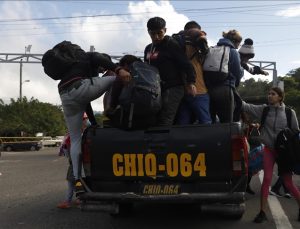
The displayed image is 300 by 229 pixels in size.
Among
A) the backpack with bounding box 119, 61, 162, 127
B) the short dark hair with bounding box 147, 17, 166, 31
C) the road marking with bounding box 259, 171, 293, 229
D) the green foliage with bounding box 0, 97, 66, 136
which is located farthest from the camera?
the green foliage with bounding box 0, 97, 66, 136

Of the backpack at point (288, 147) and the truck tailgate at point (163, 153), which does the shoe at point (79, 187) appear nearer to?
the truck tailgate at point (163, 153)

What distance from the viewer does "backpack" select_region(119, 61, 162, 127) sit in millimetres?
5043

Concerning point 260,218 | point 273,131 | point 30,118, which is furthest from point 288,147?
point 30,118

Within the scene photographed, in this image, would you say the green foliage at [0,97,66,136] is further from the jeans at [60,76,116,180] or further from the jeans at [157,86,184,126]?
the jeans at [157,86,184,126]

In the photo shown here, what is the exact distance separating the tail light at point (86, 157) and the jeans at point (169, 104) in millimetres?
847

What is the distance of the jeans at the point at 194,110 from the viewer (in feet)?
18.4

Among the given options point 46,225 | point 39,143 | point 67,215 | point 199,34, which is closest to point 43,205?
point 67,215

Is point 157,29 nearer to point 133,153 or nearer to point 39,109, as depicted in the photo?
point 133,153

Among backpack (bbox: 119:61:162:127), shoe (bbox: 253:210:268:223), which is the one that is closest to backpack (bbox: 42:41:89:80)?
backpack (bbox: 119:61:162:127)

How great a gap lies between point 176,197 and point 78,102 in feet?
5.62

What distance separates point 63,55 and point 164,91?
1297 millimetres

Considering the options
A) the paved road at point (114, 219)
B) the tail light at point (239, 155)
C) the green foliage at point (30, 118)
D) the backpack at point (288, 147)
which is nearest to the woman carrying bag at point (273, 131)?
the backpack at point (288, 147)

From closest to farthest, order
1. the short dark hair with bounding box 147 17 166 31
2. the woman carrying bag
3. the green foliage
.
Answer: the short dark hair with bounding box 147 17 166 31, the woman carrying bag, the green foliage

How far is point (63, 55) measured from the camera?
5652 millimetres
